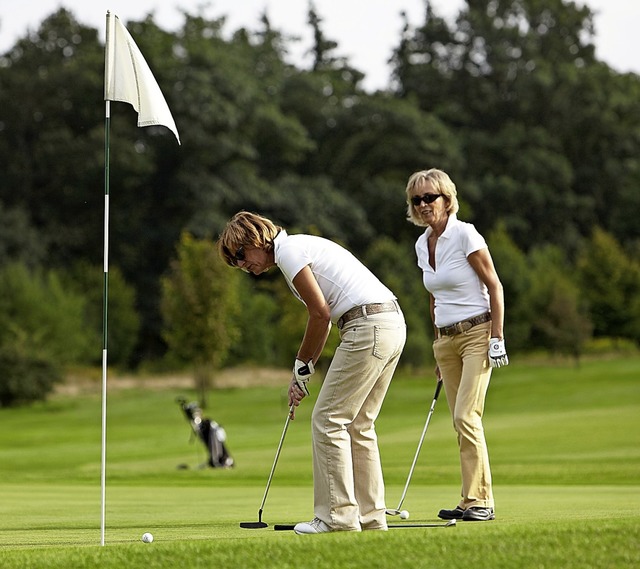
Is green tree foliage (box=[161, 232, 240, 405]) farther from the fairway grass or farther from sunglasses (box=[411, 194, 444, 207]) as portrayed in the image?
sunglasses (box=[411, 194, 444, 207])

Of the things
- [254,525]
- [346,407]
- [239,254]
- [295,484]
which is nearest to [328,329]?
[346,407]

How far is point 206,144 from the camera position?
5212 cm

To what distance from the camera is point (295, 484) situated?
44.7 feet

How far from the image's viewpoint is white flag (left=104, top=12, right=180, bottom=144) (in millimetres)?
6234

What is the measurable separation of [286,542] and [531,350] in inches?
1720

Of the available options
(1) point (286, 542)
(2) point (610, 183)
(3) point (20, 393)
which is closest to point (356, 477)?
(1) point (286, 542)

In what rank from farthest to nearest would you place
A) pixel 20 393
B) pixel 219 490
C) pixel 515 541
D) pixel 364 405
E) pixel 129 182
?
pixel 129 182 → pixel 20 393 → pixel 219 490 → pixel 364 405 → pixel 515 541

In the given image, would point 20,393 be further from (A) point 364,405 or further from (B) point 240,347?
(A) point 364,405

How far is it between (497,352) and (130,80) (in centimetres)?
261

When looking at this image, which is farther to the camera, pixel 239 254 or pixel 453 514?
pixel 453 514

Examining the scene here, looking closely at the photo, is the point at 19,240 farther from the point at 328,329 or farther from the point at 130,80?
the point at 328,329

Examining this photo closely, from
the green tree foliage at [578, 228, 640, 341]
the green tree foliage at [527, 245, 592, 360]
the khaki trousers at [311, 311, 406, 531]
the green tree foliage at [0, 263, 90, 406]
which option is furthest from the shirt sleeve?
the green tree foliage at [578, 228, 640, 341]

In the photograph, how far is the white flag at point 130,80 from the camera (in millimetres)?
6234

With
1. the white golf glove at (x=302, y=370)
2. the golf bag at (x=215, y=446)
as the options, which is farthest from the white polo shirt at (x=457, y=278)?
the golf bag at (x=215, y=446)
